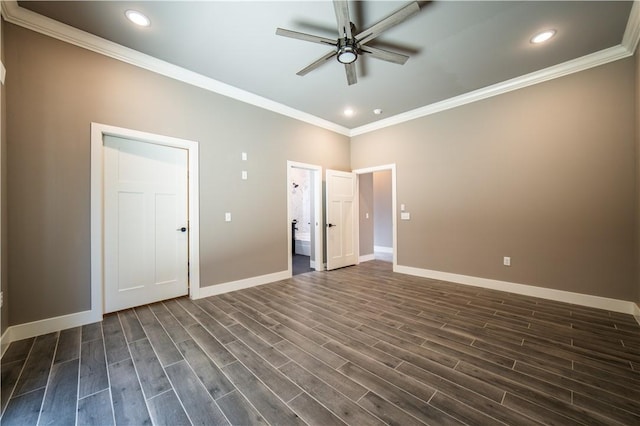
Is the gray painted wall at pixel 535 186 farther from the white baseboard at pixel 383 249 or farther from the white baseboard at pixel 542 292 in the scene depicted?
the white baseboard at pixel 383 249

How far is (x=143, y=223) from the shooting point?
3074 millimetres

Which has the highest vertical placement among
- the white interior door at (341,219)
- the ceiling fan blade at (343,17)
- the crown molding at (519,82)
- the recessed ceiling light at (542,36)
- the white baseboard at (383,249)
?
the recessed ceiling light at (542,36)

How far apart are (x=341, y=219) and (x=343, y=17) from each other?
3664mm

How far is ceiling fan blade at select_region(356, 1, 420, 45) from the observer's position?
1946 millimetres

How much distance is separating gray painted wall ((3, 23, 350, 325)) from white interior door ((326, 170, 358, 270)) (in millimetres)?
1969

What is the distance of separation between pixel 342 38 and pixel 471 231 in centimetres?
335

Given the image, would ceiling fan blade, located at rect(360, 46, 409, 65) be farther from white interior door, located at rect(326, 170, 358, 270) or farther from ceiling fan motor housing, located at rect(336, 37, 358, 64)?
white interior door, located at rect(326, 170, 358, 270)

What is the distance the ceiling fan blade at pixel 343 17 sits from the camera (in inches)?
77.3

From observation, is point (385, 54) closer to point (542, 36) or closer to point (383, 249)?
point (542, 36)

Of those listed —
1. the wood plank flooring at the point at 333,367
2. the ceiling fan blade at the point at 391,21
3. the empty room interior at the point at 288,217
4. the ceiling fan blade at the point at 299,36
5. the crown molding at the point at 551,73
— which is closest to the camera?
the wood plank flooring at the point at 333,367

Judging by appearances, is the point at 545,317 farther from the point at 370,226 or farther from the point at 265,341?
the point at 370,226

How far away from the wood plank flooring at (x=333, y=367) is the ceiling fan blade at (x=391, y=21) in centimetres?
276

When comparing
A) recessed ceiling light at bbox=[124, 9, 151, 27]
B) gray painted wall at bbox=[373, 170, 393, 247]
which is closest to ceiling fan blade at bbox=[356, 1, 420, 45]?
recessed ceiling light at bbox=[124, 9, 151, 27]

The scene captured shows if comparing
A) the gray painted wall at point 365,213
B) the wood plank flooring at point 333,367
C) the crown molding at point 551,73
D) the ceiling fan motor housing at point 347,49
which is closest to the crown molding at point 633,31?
the crown molding at point 551,73
